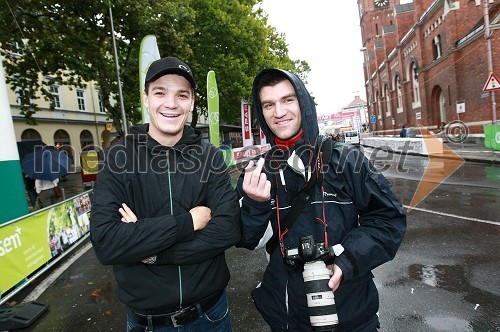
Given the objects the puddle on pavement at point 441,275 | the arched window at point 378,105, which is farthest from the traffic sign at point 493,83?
the arched window at point 378,105

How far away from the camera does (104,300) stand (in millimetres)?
4281

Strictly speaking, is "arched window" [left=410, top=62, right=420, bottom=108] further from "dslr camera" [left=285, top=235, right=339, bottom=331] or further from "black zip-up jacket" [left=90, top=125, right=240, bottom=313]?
"dslr camera" [left=285, top=235, right=339, bottom=331]

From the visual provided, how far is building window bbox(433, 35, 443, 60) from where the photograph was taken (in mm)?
27575

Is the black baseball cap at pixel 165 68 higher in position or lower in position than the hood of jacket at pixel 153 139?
higher

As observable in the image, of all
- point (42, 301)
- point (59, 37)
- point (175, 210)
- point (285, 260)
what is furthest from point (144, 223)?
point (59, 37)

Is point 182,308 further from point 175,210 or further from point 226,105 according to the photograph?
point 226,105

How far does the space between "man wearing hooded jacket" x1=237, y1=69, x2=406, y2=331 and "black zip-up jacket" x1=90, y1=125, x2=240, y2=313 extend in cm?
27

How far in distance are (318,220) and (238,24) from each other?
969 inches

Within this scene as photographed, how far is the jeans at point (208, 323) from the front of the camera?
6.15 ft

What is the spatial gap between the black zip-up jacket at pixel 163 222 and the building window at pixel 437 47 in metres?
32.2

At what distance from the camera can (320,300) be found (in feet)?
5.12

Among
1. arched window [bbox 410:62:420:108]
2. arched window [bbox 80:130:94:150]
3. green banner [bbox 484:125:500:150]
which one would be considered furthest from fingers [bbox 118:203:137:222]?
arched window [bbox 410:62:420:108]

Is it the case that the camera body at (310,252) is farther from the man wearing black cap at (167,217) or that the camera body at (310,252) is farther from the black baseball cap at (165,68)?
the black baseball cap at (165,68)

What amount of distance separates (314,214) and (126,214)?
1.11 meters
